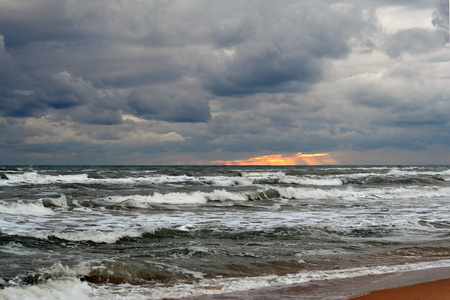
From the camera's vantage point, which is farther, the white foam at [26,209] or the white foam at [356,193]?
the white foam at [356,193]

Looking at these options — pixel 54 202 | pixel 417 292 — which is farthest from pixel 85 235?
pixel 54 202

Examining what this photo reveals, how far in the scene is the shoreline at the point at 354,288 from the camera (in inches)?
250

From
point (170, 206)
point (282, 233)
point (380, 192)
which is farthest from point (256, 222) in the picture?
point (380, 192)

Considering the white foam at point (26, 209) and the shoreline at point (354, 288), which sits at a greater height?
the white foam at point (26, 209)

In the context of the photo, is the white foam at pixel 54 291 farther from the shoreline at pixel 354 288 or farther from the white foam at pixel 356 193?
the white foam at pixel 356 193

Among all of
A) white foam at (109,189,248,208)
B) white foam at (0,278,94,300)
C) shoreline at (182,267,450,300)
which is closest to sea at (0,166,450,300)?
white foam at (0,278,94,300)

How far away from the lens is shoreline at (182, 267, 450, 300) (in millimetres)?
6359

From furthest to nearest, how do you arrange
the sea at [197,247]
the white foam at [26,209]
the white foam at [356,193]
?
the white foam at [356,193] → the white foam at [26,209] → the sea at [197,247]

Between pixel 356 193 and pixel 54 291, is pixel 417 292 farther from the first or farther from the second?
pixel 356 193

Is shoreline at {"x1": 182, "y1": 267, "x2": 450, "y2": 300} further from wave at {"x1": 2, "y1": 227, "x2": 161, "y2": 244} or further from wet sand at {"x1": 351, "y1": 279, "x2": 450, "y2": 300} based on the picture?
wave at {"x1": 2, "y1": 227, "x2": 161, "y2": 244}

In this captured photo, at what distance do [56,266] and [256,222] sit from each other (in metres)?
8.20

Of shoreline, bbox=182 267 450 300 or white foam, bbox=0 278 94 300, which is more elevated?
white foam, bbox=0 278 94 300

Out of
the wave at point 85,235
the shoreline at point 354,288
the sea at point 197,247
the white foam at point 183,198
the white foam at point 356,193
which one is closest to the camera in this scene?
the shoreline at point 354,288

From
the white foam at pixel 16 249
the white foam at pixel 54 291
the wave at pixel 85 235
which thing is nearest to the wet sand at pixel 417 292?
the white foam at pixel 54 291
